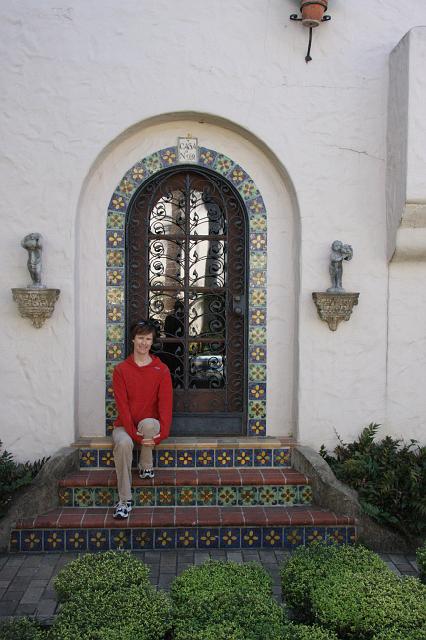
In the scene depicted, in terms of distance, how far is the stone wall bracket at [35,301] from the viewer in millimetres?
5125

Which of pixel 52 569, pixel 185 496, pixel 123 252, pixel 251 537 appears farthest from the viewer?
pixel 123 252

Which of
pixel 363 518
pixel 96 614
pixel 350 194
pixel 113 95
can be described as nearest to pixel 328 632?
pixel 96 614

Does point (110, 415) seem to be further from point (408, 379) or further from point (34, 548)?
point (408, 379)

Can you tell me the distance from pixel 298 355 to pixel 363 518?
1485 mm

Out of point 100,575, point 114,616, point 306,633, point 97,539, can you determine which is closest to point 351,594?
point 306,633

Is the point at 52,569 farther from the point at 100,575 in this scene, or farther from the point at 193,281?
the point at 193,281

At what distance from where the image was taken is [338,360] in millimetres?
5527

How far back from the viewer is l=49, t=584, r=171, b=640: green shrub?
267 centimetres

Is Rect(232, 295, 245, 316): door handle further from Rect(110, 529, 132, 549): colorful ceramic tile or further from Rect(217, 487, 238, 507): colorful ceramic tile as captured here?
Rect(110, 529, 132, 549): colorful ceramic tile

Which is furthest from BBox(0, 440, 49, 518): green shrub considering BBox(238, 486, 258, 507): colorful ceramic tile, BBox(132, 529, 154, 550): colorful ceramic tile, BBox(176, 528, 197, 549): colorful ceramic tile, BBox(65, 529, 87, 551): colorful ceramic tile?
BBox(238, 486, 258, 507): colorful ceramic tile

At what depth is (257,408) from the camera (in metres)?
5.69

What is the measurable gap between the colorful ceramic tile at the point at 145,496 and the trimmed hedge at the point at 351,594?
6.03 feet

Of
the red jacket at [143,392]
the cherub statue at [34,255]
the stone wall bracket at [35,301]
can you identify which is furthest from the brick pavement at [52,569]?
the cherub statue at [34,255]

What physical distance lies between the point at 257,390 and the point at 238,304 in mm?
822
